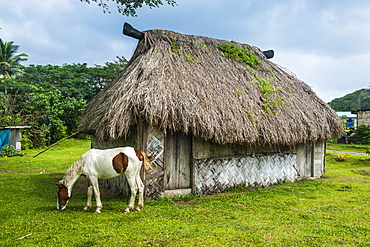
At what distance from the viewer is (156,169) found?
5.93 metres

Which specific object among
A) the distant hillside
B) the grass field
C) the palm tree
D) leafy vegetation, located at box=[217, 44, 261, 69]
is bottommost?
the grass field

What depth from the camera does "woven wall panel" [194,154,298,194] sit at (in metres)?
6.68

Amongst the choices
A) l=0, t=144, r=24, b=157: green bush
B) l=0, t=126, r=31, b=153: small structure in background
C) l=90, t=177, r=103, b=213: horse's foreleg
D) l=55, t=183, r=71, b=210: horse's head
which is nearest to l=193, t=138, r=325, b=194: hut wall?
l=90, t=177, r=103, b=213: horse's foreleg

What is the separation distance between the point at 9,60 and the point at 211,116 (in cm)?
2957

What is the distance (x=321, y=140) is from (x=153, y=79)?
557 cm

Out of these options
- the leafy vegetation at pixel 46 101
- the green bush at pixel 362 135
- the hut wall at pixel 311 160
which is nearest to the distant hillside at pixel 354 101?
the green bush at pixel 362 135

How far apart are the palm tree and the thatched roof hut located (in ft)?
79.8

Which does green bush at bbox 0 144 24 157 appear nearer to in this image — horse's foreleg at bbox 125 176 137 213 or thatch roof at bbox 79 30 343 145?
thatch roof at bbox 79 30 343 145

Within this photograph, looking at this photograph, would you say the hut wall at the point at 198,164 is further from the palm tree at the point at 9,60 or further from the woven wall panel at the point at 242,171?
the palm tree at the point at 9,60

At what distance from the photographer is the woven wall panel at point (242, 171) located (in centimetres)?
668

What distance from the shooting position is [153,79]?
20.5 ft

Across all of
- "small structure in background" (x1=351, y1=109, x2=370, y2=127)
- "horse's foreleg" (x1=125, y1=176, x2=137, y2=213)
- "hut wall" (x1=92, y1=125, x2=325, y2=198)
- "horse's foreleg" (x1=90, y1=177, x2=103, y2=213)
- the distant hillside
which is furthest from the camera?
the distant hillside

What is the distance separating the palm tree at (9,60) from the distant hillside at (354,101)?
115ft

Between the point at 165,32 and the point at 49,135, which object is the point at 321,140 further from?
the point at 49,135
